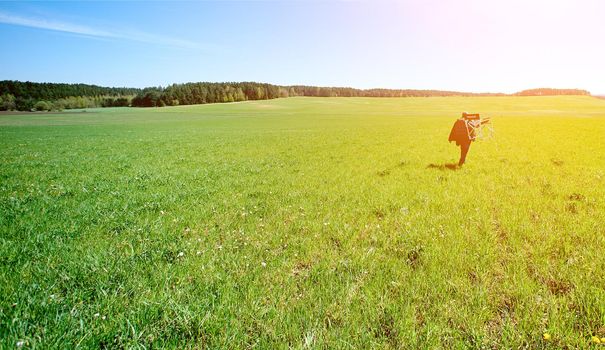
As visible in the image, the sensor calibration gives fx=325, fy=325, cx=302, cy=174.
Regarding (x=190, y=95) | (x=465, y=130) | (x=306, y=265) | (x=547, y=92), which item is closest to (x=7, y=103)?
(x=190, y=95)

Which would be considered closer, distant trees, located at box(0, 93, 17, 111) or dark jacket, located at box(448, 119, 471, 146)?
dark jacket, located at box(448, 119, 471, 146)

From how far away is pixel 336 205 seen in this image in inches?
339

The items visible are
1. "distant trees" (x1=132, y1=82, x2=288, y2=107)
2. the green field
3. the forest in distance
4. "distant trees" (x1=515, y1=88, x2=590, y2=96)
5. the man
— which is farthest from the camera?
"distant trees" (x1=515, y1=88, x2=590, y2=96)

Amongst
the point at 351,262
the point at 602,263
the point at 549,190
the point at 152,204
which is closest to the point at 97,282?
the point at 351,262

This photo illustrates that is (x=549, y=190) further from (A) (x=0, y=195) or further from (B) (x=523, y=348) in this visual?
(A) (x=0, y=195)

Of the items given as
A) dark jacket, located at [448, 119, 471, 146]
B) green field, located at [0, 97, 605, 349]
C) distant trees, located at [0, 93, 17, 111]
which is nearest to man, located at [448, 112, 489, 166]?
dark jacket, located at [448, 119, 471, 146]

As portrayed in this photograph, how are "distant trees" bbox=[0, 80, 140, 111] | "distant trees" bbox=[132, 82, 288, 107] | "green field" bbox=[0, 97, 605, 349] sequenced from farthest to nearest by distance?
"distant trees" bbox=[132, 82, 288, 107] < "distant trees" bbox=[0, 80, 140, 111] < "green field" bbox=[0, 97, 605, 349]

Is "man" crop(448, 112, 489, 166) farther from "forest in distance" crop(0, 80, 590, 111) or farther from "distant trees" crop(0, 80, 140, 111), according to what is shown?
"distant trees" crop(0, 80, 140, 111)

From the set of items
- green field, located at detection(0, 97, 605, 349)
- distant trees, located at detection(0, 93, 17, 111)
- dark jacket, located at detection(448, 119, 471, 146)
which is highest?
distant trees, located at detection(0, 93, 17, 111)

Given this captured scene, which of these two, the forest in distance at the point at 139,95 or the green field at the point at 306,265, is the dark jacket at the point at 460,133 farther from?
the forest in distance at the point at 139,95

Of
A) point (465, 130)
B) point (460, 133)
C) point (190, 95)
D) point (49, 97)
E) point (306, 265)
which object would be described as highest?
point (49, 97)

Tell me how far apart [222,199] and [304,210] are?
2.64 meters

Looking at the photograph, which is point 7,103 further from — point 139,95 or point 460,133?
point 460,133

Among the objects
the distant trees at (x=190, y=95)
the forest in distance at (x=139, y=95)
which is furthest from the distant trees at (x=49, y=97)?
the distant trees at (x=190, y=95)
